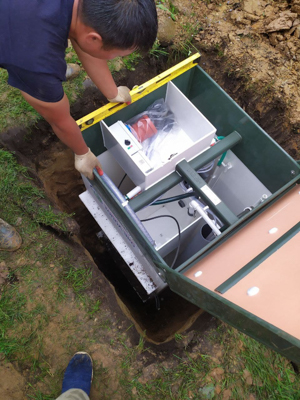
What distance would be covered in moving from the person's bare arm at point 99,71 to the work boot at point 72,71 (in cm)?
57

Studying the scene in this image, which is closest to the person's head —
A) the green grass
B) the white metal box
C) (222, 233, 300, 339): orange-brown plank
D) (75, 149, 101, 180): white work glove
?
(75, 149, 101, 180): white work glove

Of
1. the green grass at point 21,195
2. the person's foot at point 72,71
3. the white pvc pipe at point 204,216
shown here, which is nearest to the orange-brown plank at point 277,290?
the white pvc pipe at point 204,216

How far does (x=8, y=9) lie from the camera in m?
1.07

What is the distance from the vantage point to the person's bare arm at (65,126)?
1.33 metres

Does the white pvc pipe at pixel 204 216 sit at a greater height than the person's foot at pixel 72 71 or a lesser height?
greater

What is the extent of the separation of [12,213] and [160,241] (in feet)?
3.84

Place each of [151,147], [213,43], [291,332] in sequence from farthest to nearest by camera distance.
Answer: [213,43] < [151,147] < [291,332]

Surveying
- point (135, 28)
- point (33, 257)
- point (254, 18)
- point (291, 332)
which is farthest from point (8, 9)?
point (254, 18)

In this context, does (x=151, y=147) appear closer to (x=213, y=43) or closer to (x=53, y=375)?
(x=213, y=43)

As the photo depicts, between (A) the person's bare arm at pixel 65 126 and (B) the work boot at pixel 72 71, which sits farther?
(B) the work boot at pixel 72 71

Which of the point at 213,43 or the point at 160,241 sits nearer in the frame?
the point at 160,241

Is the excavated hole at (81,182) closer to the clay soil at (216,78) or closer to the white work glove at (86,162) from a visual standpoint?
the clay soil at (216,78)

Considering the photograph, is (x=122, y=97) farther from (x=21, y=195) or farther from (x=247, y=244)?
(x=247, y=244)

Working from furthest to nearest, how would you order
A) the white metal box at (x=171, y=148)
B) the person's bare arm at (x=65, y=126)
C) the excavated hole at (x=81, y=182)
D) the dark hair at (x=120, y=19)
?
1. the excavated hole at (x=81, y=182)
2. the white metal box at (x=171, y=148)
3. the person's bare arm at (x=65, y=126)
4. the dark hair at (x=120, y=19)
